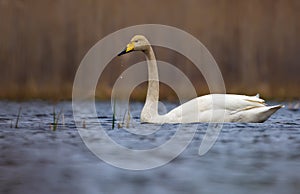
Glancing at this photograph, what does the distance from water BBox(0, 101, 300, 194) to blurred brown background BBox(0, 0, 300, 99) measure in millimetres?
3400

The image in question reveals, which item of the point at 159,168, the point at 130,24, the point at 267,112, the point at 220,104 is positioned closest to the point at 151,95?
the point at 220,104

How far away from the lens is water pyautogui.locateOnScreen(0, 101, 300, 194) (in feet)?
15.1

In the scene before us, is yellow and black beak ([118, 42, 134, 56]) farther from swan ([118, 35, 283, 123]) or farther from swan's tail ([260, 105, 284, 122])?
swan's tail ([260, 105, 284, 122])

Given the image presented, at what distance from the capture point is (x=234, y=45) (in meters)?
11.4

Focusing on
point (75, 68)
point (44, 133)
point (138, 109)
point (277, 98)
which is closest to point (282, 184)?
point (44, 133)

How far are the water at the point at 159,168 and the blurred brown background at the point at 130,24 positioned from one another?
11.2ft

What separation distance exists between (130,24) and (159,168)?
6237 mm

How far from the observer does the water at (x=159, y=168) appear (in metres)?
4.62

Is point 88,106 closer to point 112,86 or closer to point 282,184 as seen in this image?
point 112,86

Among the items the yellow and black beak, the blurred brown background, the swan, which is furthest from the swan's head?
the blurred brown background

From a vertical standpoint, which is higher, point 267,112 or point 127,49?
point 127,49

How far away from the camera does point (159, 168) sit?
536 cm

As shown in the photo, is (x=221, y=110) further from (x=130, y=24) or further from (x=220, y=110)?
(x=130, y=24)

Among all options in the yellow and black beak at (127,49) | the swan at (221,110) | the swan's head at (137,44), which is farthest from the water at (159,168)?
the swan's head at (137,44)
